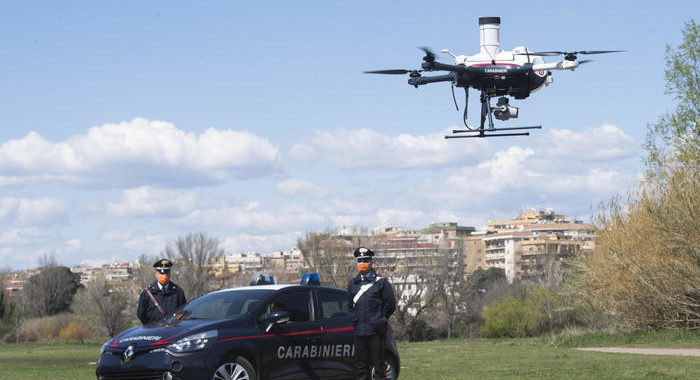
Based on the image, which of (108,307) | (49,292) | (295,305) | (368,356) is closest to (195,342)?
(295,305)

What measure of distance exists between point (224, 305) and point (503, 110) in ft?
40.9

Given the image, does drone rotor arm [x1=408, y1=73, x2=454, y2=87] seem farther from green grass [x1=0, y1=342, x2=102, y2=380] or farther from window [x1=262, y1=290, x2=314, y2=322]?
window [x1=262, y1=290, x2=314, y2=322]

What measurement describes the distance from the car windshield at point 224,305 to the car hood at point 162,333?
30cm

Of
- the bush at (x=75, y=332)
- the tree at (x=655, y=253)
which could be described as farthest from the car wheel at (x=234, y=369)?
the bush at (x=75, y=332)

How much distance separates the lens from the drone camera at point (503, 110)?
2422 cm

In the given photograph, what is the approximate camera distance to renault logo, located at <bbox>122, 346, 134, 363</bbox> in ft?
41.3

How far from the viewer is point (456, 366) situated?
74.9ft

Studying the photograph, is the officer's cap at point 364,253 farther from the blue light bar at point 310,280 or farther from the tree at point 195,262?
the tree at point 195,262

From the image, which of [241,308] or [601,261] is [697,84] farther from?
[241,308]

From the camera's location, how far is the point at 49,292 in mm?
→ 121375

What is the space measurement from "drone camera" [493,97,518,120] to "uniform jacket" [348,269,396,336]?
11.0 m

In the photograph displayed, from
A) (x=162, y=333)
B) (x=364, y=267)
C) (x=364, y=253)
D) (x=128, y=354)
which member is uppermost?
(x=364, y=253)

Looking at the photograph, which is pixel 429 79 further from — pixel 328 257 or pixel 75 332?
pixel 75 332

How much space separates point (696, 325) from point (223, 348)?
1072 inches
